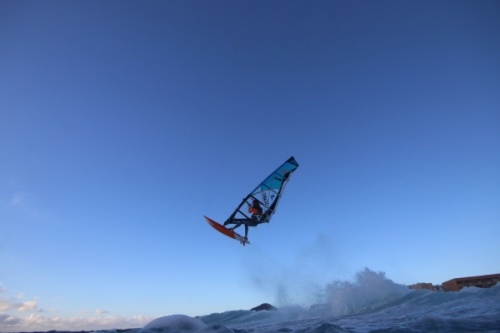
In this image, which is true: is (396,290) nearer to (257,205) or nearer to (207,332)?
(257,205)

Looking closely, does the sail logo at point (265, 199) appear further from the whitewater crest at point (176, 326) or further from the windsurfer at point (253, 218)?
the whitewater crest at point (176, 326)

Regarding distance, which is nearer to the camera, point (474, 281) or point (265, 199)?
point (265, 199)

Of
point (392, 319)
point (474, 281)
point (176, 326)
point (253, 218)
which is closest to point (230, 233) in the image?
point (253, 218)

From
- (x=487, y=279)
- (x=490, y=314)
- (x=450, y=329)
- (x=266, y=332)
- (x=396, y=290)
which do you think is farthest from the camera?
(x=487, y=279)

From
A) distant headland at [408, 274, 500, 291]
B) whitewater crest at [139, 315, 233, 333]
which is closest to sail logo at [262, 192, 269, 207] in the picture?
whitewater crest at [139, 315, 233, 333]

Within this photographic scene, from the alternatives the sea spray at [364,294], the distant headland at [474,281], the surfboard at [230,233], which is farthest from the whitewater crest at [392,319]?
the distant headland at [474,281]

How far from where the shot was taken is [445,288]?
3572 cm

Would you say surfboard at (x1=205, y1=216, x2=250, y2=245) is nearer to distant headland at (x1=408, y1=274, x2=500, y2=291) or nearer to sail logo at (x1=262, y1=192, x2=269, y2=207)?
sail logo at (x1=262, y1=192, x2=269, y2=207)

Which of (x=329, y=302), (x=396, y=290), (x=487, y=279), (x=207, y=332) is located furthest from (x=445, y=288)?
(x=207, y=332)

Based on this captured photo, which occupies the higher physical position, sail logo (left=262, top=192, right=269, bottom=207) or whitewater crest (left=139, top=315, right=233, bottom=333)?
sail logo (left=262, top=192, right=269, bottom=207)

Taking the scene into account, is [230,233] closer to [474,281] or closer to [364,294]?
[364,294]

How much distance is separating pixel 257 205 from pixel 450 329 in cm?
1202

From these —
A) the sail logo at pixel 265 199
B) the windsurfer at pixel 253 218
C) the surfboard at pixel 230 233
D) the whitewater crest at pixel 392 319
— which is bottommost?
the whitewater crest at pixel 392 319

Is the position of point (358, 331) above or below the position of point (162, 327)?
below
